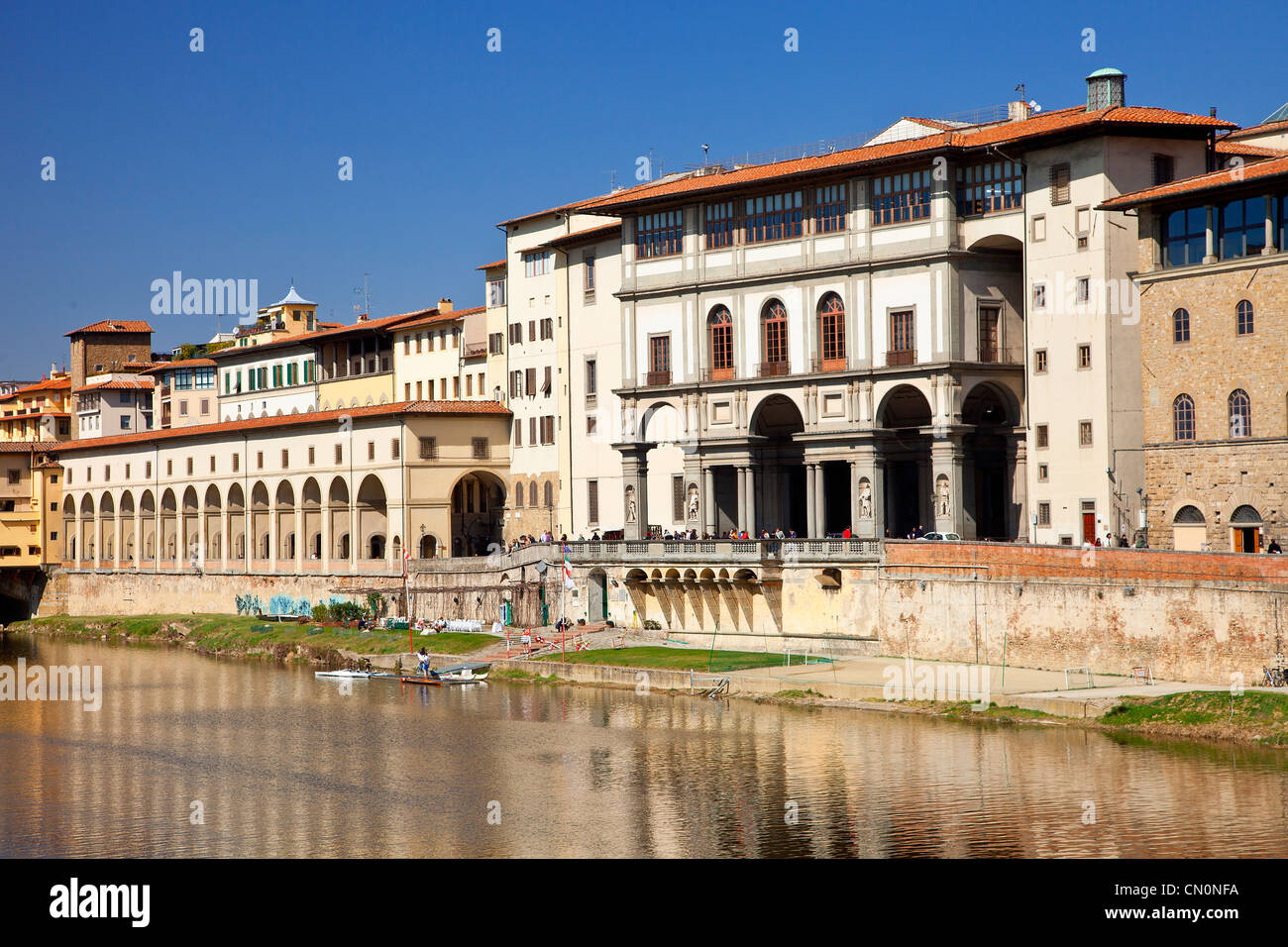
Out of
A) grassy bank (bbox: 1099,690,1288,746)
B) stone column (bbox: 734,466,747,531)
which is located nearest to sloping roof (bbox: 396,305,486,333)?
stone column (bbox: 734,466,747,531)

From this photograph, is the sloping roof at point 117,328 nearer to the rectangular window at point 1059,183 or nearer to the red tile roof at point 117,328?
the red tile roof at point 117,328

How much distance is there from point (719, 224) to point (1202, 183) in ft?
79.0

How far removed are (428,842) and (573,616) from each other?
119ft

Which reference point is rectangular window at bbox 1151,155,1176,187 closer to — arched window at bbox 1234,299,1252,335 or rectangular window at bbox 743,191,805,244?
arched window at bbox 1234,299,1252,335

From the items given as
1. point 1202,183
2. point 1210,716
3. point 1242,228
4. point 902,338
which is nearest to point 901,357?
point 902,338

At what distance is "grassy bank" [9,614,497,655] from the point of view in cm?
7625

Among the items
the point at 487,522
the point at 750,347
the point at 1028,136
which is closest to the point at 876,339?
the point at 750,347

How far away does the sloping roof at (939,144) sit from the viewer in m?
60.5

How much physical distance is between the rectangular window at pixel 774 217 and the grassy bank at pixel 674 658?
1844 centimetres

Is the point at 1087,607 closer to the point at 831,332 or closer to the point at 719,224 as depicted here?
the point at 831,332

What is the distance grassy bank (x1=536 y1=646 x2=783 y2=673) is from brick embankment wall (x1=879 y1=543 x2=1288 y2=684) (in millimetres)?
5125

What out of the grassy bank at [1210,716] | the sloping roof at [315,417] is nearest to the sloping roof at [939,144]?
the sloping roof at [315,417]

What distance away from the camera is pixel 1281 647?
4709 centimetres
